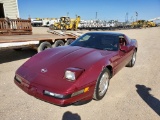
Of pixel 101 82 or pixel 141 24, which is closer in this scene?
pixel 101 82

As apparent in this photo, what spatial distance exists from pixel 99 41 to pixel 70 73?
6.55 ft

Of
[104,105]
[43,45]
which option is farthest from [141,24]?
[104,105]

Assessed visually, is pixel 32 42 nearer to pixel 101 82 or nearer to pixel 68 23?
pixel 101 82

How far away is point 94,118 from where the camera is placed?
309 cm

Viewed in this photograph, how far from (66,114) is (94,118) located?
1.82 ft

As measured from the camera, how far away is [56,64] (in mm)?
3453

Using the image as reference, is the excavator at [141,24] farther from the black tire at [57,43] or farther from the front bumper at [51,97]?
the front bumper at [51,97]

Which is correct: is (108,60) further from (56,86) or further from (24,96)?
(24,96)

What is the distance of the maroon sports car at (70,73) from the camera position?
2871 millimetres

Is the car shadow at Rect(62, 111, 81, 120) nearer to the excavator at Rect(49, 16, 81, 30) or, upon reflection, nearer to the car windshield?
the car windshield

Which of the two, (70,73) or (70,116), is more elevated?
(70,73)

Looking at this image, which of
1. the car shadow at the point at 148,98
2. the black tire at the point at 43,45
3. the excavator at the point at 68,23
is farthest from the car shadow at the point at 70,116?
the excavator at the point at 68,23

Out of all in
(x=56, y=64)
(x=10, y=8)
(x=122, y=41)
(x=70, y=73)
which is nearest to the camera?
(x=70, y=73)

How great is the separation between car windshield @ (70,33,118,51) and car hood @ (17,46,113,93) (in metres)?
0.35
